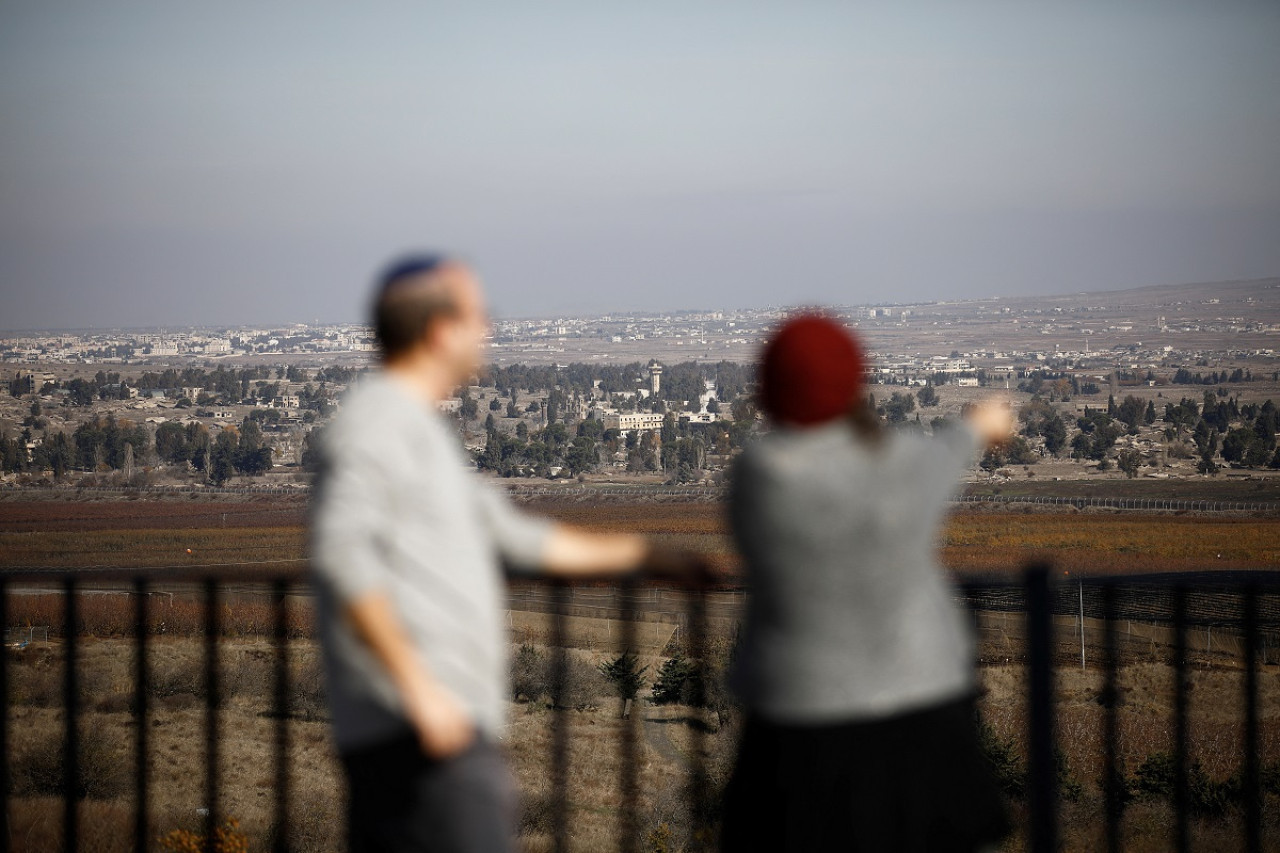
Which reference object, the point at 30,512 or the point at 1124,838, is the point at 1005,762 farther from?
the point at 30,512

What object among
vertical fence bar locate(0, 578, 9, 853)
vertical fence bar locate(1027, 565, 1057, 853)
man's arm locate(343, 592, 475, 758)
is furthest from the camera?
vertical fence bar locate(0, 578, 9, 853)

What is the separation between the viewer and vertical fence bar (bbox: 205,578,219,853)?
303 cm

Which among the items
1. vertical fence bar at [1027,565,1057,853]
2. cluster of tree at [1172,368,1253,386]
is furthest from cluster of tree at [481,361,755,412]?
vertical fence bar at [1027,565,1057,853]

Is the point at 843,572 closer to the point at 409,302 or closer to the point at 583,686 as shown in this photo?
the point at 409,302

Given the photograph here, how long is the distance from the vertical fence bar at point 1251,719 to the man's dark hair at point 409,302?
2089 mm

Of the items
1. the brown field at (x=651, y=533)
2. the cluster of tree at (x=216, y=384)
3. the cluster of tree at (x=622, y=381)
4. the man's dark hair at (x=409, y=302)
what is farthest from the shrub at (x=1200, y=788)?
the cluster of tree at (x=622, y=381)

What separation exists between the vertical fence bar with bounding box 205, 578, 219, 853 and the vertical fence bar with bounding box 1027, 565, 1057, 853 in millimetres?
1959

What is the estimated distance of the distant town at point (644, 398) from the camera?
84.9 meters

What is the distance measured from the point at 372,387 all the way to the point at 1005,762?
869cm

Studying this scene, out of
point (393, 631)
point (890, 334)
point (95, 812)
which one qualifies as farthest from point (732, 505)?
point (890, 334)

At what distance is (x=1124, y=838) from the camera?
8.31m

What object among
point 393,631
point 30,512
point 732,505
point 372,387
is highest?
point 372,387

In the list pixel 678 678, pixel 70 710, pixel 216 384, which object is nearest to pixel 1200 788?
pixel 678 678

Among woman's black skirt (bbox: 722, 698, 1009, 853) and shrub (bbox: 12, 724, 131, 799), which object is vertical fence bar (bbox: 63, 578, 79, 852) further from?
shrub (bbox: 12, 724, 131, 799)
